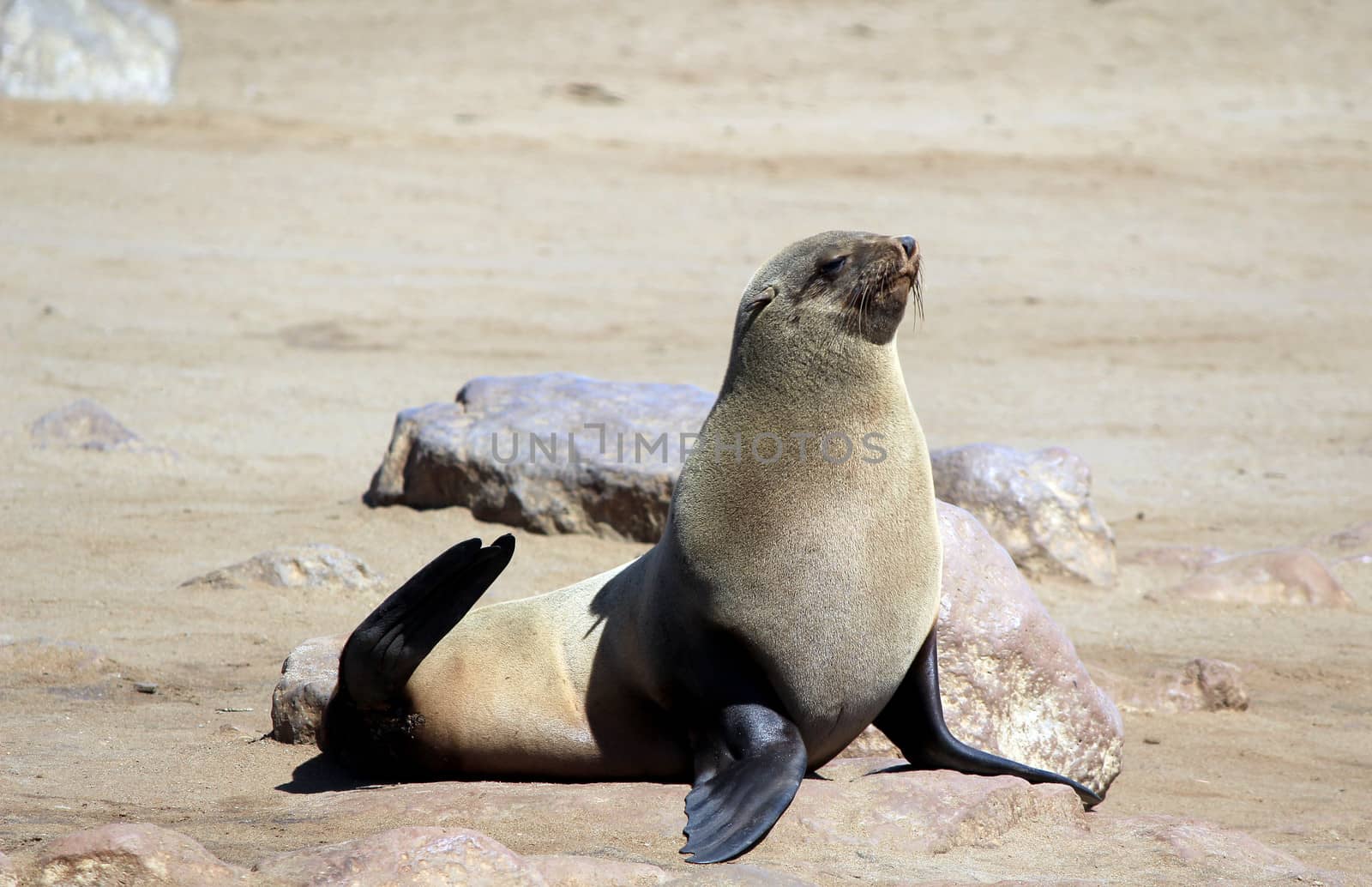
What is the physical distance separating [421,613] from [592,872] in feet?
3.95

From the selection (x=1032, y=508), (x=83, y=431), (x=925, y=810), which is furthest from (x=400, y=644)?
(x=83, y=431)

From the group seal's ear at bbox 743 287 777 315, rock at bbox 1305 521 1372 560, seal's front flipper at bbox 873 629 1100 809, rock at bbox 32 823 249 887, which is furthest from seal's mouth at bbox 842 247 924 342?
rock at bbox 1305 521 1372 560

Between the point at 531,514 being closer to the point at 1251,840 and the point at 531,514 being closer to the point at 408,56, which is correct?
the point at 1251,840

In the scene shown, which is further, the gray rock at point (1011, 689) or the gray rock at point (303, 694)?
the gray rock at point (1011, 689)

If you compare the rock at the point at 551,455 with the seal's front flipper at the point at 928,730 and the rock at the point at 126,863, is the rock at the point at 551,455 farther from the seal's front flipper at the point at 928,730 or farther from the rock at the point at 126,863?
the rock at the point at 126,863

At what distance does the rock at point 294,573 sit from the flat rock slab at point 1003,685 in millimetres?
1506

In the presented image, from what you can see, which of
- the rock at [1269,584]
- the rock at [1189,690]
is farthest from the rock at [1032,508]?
the rock at [1189,690]

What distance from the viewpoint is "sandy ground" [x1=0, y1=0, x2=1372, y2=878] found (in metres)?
5.43

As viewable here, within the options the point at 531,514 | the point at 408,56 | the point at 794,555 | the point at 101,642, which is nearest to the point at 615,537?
the point at 531,514

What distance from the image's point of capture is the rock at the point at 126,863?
2.84 m

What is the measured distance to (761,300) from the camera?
4102mm

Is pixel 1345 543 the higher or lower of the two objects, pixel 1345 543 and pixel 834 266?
the lower

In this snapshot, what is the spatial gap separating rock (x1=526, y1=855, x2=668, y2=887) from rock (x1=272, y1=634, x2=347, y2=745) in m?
1.55

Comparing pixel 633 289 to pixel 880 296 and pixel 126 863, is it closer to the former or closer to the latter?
pixel 880 296
